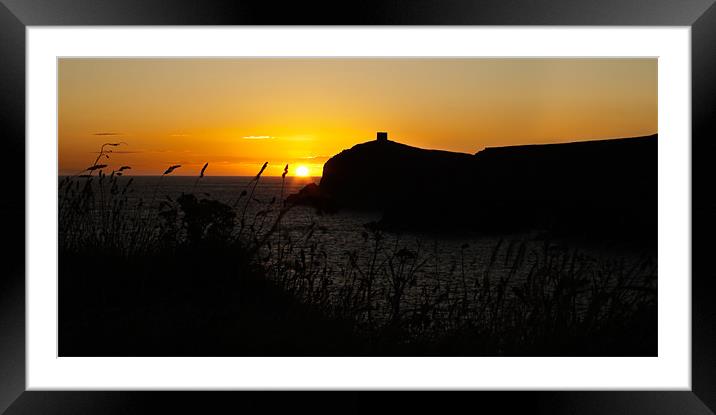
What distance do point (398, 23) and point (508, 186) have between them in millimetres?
10445

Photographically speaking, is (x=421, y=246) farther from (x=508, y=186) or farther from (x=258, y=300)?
(x=258, y=300)

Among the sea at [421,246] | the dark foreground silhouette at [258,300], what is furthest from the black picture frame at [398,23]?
the sea at [421,246]

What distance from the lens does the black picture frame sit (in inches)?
76.4

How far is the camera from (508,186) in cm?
1196

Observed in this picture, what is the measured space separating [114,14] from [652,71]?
25.5 ft

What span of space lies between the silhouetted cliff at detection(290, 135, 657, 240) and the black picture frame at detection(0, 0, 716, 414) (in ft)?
22.9

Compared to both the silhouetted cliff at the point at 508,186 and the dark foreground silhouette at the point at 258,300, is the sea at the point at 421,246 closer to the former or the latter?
the silhouetted cliff at the point at 508,186

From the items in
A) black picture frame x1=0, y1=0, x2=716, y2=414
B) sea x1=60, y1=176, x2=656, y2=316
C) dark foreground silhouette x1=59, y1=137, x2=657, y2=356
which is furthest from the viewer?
sea x1=60, y1=176, x2=656, y2=316

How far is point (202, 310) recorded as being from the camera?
14.3ft

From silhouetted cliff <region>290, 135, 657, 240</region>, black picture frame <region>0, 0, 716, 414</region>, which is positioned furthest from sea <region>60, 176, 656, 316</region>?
black picture frame <region>0, 0, 716, 414</region>

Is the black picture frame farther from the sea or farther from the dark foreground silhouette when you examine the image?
the sea

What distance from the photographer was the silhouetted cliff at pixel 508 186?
959 cm

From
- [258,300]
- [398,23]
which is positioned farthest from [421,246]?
[398,23]

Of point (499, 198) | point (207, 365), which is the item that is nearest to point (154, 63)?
point (499, 198)
